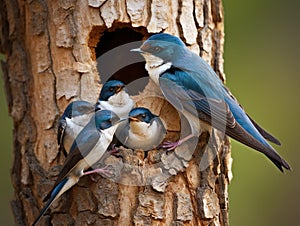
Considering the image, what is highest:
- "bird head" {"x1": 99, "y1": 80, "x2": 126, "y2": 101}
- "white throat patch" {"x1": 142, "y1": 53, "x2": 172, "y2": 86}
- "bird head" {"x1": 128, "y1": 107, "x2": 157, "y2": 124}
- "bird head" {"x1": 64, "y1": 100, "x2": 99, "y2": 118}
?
"white throat patch" {"x1": 142, "y1": 53, "x2": 172, "y2": 86}

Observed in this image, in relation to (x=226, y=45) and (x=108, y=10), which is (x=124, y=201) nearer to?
(x=108, y=10)

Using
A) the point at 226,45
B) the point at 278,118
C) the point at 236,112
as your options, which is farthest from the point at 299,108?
the point at 236,112

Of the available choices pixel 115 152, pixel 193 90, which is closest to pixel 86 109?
pixel 115 152

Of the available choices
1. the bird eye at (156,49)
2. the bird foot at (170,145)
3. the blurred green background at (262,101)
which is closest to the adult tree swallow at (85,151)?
the bird foot at (170,145)

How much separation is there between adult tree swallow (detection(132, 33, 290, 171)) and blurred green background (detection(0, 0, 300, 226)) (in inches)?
86.3

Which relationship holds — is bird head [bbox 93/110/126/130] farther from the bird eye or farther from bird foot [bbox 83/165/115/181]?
the bird eye

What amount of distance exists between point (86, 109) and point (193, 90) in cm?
54

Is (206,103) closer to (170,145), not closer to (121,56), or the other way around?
(170,145)

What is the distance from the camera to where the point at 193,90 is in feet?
12.9

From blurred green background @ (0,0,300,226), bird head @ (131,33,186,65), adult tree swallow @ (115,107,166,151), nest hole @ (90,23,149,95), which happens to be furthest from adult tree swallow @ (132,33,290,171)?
blurred green background @ (0,0,300,226)

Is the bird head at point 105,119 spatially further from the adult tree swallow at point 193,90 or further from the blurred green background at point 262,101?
the blurred green background at point 262,101

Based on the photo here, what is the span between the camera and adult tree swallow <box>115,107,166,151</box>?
157 inches

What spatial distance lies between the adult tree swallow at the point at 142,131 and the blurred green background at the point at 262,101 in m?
2.16

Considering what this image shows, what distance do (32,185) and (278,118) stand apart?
2706mm
